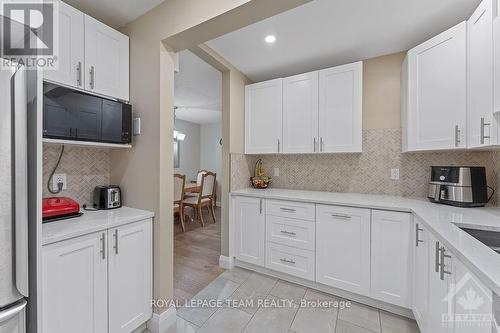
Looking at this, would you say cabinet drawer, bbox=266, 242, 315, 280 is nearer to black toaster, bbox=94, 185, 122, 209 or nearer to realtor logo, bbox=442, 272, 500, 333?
realtor logo, bbox=442, 272, 500, 333

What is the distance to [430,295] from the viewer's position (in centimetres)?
128

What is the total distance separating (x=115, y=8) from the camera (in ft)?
5.27

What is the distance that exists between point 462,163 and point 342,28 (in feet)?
5.28

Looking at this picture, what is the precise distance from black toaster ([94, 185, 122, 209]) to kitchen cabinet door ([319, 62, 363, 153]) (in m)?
1.99

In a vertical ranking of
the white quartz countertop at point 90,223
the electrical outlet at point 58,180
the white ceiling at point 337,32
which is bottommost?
the white quartz countertop at point 90,223

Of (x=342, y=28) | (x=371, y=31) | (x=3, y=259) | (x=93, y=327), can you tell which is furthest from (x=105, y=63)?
(x=371, y=31)

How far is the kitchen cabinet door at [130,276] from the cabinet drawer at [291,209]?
1192 mm

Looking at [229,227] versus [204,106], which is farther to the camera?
[204,106]

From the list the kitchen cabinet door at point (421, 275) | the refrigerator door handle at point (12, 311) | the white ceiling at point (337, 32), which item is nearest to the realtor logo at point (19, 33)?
the refrigerator door handle at point (12, 311)

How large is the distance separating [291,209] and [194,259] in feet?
4.76

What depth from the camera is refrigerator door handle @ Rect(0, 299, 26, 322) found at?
81cm

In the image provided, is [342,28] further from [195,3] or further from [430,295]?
[430,295]

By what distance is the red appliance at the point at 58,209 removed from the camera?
1.31m

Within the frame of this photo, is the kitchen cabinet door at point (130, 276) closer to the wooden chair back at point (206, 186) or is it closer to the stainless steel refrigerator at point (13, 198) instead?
the stainless steel refrigerator at point (13, 198)
